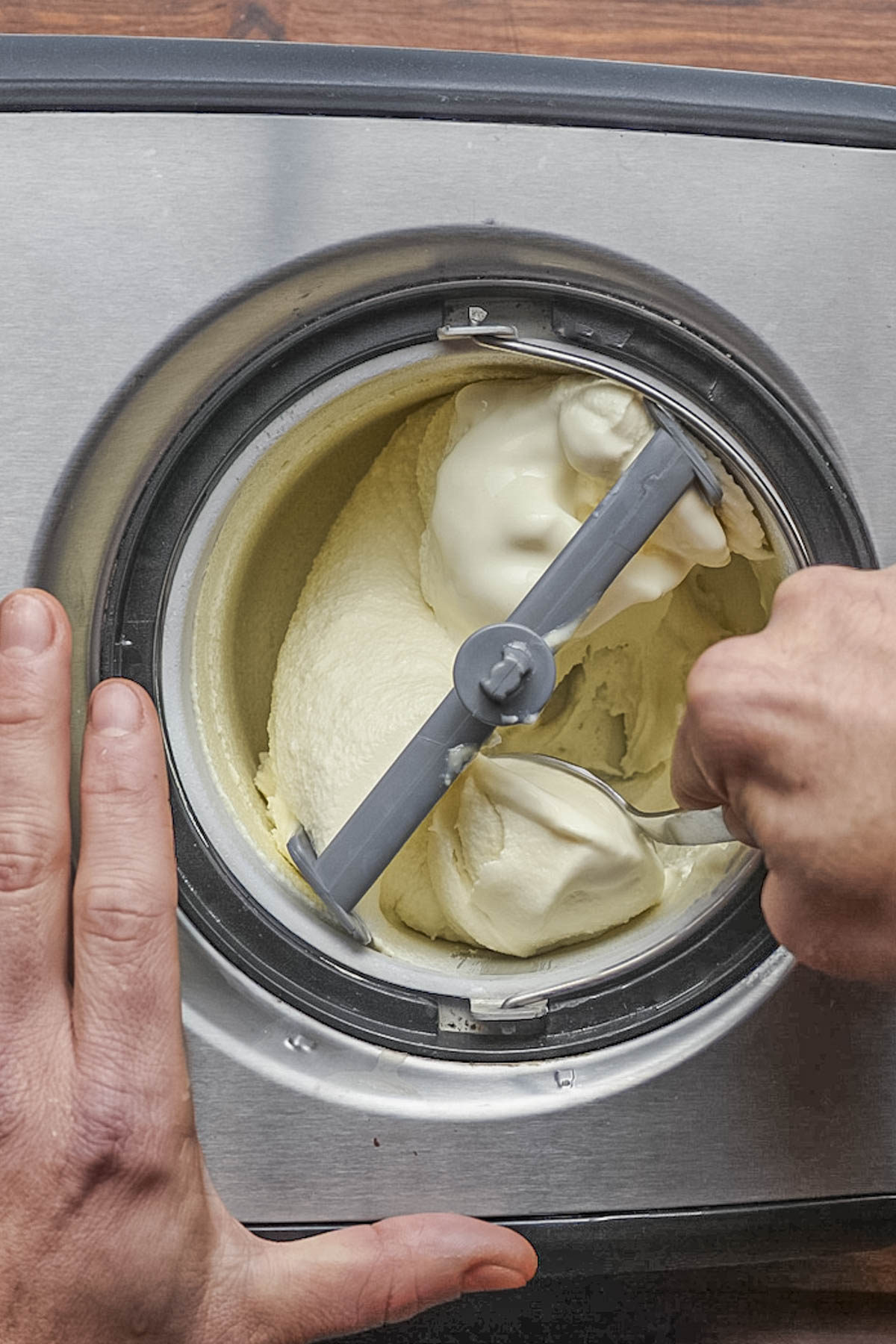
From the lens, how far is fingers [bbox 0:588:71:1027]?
522mm

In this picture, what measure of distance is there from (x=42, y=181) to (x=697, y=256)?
13.2 inches

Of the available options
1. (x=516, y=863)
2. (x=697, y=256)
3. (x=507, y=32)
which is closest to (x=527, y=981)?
(x=516, y=863)

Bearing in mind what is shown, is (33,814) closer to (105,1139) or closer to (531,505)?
(105,1139)

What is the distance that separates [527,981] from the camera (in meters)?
0.63

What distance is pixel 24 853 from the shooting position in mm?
523

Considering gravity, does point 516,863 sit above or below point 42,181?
below

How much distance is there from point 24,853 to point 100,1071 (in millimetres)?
112

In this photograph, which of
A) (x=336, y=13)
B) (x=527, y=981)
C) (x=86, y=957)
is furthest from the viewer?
(x=336, y=13)

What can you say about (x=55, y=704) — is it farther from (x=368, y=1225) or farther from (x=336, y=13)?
(x=336, y=13)

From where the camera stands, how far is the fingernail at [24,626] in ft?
1.75

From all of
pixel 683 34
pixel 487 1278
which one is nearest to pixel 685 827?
pixel 487 1278

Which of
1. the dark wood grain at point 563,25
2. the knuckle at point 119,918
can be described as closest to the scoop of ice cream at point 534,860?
the knuckle at point 119,918

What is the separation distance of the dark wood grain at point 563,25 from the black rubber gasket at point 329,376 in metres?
0.30

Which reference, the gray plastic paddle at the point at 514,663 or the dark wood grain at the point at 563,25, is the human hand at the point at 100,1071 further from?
the dark wood grain at the point at 563,25
